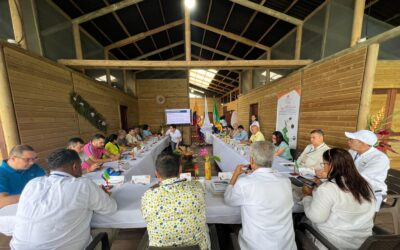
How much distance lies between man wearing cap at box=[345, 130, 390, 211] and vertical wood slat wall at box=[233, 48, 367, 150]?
0.98m

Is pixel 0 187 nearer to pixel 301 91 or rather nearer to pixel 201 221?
pixel 201 221

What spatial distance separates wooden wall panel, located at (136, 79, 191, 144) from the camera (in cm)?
816

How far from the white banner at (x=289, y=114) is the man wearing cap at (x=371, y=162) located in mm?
2165

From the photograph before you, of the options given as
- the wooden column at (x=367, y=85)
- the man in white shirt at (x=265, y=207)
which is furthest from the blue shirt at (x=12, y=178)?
the wooden column at (x=367, y=85)

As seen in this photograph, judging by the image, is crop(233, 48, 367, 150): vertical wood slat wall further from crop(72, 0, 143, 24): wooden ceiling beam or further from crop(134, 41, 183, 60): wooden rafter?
crop(134, 41, 183, 60): wooden rafter

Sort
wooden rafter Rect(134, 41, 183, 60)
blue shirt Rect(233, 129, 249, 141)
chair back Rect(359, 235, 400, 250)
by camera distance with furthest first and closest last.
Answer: wooden rafter Rect(134, 41, 183, 60) < blue shirt Rect(233, 129, 249, 141) < chair back Rect(359, 235, 400, 250)

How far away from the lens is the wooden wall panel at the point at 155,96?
321 inches

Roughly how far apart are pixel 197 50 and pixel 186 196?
24.4 ft

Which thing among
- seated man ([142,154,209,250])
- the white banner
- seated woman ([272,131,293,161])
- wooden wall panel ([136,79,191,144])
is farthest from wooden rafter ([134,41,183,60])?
seated man ([142,154,209,250])

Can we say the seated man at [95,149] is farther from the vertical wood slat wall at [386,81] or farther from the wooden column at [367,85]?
the vertical wood slat wall at [386,81]

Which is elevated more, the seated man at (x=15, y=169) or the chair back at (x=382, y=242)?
the seated man at (x=15, y=169)

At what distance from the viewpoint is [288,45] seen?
14.3ft

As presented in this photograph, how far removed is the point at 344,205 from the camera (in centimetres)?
101

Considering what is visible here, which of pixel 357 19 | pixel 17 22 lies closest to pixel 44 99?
pixel 17 22
